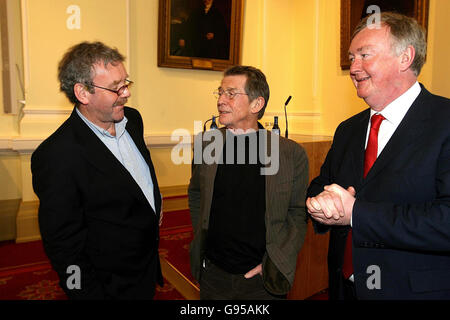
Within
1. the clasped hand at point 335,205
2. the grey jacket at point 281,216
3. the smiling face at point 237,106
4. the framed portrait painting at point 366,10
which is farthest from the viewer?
the framed portrait painting at point 366,10

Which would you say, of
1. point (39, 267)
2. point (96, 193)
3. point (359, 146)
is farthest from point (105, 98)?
point (39, 267)

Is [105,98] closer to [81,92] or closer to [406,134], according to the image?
[81,92]

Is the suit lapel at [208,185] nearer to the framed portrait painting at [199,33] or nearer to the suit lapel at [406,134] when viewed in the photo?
the suit lapel at [406,134]

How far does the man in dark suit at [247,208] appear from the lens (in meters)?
1.90

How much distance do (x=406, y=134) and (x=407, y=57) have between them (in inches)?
13.2

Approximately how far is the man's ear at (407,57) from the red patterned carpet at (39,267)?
8.42 feet

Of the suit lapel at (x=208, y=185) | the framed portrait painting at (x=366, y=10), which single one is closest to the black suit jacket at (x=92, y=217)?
the suit lapel at (x=208, y=185)

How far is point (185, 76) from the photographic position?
5402mm

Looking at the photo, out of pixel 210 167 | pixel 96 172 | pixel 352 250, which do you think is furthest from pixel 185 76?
pixel 352 250

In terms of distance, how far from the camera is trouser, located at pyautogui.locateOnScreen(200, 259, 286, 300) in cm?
192

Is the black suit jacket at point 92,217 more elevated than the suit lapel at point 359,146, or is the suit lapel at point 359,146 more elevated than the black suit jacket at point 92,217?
the suit lapel at point 359,146

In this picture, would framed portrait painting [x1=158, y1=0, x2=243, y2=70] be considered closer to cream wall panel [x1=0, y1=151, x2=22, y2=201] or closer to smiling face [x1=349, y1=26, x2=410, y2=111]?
cream wall panel [x1=0, y1=151, x2=22, y2=201]

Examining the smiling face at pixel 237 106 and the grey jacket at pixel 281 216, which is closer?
the grey jacket at pixel 281 216

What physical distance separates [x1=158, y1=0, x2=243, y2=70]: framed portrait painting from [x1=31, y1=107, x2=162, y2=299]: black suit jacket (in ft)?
12.3
